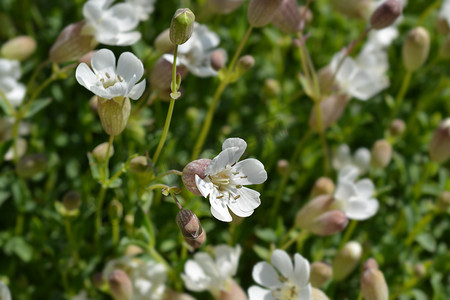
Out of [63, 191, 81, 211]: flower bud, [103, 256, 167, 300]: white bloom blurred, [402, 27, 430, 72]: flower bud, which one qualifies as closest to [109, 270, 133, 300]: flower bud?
[103, 256, 167, 300]: white bloom blurred

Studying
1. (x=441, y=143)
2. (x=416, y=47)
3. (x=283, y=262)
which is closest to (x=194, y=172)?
(x=283, y=262)

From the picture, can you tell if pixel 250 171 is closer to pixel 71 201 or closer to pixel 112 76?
pixel 112 76

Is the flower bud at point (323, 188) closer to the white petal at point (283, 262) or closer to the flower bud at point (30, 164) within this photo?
the white petal at point (283, 262)

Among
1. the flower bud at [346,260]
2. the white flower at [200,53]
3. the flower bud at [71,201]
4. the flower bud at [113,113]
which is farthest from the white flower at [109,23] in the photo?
the flower bud at [346,260]

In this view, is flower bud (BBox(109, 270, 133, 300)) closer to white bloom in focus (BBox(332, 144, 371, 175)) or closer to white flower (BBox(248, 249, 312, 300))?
white flower (BBox(248, 249, 312, 300))

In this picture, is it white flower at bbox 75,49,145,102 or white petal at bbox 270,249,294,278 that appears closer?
white flower at bbox 75,49,145,102
